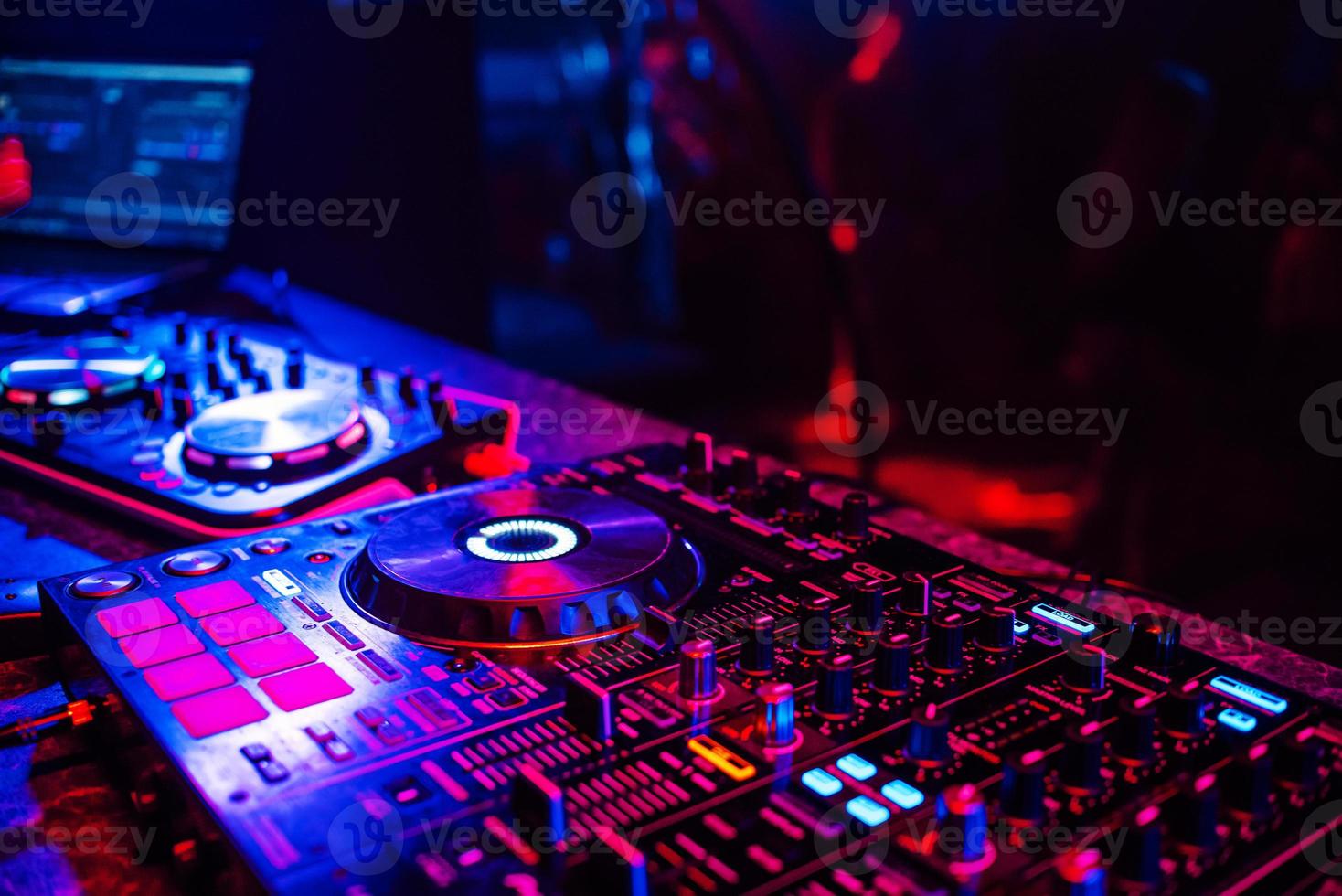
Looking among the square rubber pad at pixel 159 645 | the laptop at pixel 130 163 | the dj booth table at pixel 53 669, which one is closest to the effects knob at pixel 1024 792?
the dj booth table at pixel 53 669

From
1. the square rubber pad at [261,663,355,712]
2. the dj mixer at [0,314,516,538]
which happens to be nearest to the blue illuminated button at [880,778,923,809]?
the square rubber pad at [261,663,355,712]

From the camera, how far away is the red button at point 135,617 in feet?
2.26

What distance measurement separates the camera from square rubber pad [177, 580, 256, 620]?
28.4 inches

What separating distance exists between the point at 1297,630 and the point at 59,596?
2482mm

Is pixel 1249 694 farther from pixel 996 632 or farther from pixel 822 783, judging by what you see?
pixel 822 783

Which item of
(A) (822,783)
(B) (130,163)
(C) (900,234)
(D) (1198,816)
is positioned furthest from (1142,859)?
(C) (900,234)

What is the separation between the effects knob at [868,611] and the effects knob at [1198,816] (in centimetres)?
22

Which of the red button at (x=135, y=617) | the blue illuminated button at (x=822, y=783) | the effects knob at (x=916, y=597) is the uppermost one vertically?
the effects knob at (x=916, y=597)

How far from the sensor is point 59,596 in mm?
731

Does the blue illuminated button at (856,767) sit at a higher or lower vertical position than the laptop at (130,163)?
lower

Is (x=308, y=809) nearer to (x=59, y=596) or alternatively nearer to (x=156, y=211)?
(x=59, y=596)

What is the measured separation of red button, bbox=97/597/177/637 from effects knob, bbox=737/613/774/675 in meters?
0.39

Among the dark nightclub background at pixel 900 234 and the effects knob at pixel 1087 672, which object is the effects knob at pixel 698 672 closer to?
the effects knob at pixel 1087 672

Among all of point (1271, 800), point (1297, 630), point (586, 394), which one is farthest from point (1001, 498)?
point (1271, 800)
